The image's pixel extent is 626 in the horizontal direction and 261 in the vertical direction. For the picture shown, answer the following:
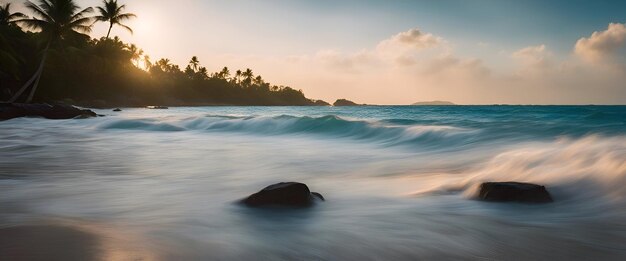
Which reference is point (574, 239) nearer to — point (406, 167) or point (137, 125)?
point (406, 167)

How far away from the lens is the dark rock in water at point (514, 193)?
4051 mm

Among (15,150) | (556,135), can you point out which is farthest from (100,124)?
(556,135)

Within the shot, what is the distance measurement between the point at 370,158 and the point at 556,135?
5822 millimetres

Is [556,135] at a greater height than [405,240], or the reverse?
[556,135]

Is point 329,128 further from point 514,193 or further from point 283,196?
point 283,196

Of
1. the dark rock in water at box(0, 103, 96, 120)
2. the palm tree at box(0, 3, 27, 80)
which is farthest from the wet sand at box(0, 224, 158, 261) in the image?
the palm tree at box(0, 3, 27, 80)

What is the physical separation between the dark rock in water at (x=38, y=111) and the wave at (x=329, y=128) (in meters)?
4.88

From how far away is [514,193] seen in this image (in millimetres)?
4062

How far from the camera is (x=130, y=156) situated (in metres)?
8.43

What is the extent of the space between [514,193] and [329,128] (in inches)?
482

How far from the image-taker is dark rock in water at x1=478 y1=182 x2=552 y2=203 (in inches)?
159

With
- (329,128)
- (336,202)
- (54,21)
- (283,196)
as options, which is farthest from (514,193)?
(54,21)

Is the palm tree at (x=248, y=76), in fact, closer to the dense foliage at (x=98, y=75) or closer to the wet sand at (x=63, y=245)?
the dense foliage at (x=98, y=75)

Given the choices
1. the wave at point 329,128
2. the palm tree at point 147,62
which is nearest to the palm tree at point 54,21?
the wave at point 329,128
